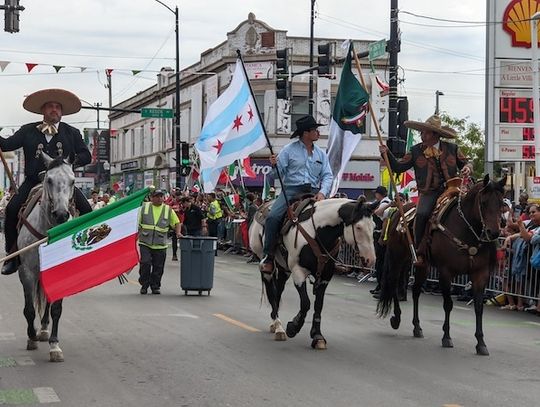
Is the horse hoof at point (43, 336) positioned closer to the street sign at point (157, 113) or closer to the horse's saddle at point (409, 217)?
the horse's saddle at point (409, 217)

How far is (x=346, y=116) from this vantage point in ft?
41.8

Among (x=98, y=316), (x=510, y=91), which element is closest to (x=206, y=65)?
(x=510, y=91)

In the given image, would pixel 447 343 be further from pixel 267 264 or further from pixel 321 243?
pixel 267 264

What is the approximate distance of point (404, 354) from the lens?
10188 millimetres

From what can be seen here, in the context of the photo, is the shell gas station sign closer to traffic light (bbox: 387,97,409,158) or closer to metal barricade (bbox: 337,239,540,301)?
traffic light (bbox: 387,97,409,158)

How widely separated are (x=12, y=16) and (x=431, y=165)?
15.9m

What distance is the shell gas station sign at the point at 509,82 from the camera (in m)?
26.8

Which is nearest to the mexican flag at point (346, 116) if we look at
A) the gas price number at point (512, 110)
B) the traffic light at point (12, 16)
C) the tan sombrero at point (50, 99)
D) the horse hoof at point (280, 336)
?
the horse hoof at point (280, 336)

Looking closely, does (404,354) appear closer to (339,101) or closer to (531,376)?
(531,376)

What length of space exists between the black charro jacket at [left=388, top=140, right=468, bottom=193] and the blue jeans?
1439 mm

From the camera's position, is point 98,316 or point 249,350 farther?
point 98,316

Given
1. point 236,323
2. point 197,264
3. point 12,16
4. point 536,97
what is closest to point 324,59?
point 536,97

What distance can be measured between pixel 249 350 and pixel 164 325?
2.38 m

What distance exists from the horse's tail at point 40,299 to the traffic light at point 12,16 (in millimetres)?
15618
